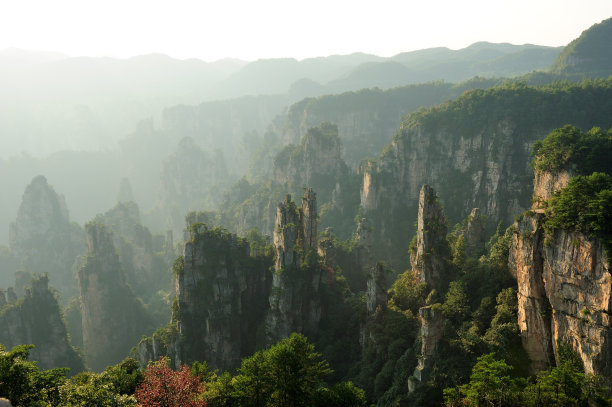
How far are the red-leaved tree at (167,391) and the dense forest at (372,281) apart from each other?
0.12m

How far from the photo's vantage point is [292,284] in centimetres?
4681

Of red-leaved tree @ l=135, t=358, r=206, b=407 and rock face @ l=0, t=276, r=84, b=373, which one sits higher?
red-leaved tree @ l=135, t=358, r=206, b=407

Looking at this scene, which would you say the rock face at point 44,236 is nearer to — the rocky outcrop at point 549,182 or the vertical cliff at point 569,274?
the rocky outcrop at point 549,182

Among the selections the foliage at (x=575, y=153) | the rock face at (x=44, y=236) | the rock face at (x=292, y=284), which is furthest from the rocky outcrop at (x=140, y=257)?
the foliage at (x=575, y=153)

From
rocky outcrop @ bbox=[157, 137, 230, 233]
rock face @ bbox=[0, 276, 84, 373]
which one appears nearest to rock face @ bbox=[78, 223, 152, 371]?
rock face @ bbox=[0, 276, 84, 373]

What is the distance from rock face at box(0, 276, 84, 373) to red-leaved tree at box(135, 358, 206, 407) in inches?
2042

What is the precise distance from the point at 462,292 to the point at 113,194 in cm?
18374

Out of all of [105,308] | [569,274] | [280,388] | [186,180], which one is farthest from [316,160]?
[280,388]

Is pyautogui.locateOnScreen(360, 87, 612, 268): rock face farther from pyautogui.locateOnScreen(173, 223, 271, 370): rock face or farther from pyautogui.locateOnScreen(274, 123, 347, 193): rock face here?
pyautogui.locateOnScreen(173, 223, 271, 370): rock face

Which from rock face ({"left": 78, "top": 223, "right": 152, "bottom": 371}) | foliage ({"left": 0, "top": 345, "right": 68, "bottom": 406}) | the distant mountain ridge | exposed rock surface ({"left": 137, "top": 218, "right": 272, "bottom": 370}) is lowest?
rock face ({"left": 78, "top": 223, "right": 152, "bottom": 371})

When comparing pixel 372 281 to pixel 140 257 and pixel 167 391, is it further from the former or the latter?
pixel 140 257

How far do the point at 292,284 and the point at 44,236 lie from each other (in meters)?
98.7

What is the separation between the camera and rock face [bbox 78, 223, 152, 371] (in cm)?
7650

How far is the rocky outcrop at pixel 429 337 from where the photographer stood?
1139 inches
